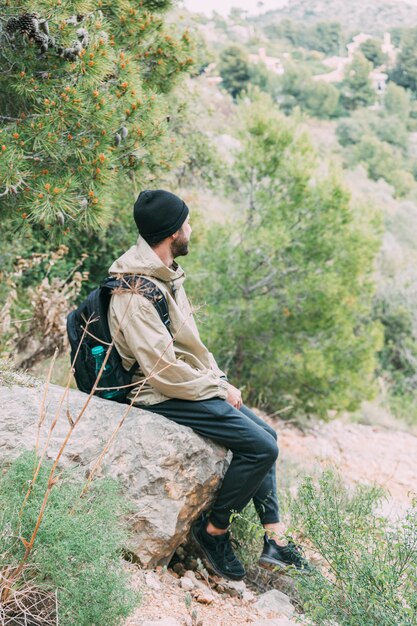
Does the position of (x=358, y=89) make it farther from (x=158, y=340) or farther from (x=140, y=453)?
(x=140, y=453)

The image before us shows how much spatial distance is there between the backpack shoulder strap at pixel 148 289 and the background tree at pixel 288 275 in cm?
453

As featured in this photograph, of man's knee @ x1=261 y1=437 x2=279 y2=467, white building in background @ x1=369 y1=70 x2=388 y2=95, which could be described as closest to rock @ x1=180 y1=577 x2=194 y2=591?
man's knee @ x1=261 y1=437 x2=279 y2=467

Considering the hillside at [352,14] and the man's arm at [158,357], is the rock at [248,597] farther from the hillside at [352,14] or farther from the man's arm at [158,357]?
the hillside at [352,14]

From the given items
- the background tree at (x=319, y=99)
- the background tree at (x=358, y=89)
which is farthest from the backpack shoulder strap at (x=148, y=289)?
the background tree at (x=358, y=89)

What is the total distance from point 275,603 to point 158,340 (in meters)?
1.52

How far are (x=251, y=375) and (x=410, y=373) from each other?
236 inches

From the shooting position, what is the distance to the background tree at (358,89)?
139 ft

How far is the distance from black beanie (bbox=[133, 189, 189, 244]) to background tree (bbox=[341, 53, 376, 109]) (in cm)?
4190

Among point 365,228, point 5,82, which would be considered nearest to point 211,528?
point 5,82

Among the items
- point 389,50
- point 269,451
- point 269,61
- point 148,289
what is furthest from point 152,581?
point 389,50

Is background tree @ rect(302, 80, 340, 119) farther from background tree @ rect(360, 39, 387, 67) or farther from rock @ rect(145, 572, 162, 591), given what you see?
rock @ rect(145, 572, 162, 591)

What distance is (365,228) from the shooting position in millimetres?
8422

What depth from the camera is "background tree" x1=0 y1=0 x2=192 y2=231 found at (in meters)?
3.73

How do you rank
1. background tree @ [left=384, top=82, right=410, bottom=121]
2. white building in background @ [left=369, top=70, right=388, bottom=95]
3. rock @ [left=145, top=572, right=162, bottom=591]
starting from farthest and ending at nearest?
white building in background @ [left=369, top=70, right=388, bottom=95] → background tree @ [left=384, top=82, right=410, bottom=121] → rock @ [left=145, top=572, right=162, bottom=591]
